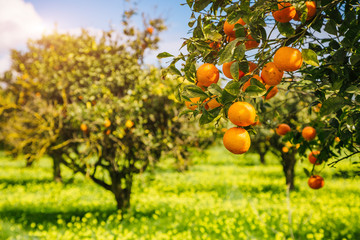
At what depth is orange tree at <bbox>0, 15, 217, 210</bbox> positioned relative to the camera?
4.91m

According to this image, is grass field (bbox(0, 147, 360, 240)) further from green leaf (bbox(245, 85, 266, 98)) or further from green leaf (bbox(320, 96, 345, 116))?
green leaf (bbox(245, 85, 266, 98))

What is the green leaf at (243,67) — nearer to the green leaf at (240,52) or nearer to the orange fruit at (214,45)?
the green leaf at (240,52)

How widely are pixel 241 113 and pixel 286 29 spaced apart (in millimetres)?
472

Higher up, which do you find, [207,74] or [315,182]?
[207,74]

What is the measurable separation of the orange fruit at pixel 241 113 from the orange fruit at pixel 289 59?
267 millimetres

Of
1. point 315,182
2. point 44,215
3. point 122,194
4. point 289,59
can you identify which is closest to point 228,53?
point 289,59

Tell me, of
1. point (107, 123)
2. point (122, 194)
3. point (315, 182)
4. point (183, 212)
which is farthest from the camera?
point (183, 212)

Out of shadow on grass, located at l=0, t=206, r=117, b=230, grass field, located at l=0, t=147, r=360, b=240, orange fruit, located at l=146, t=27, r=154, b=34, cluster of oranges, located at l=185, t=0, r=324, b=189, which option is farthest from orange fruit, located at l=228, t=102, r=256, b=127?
shadow on grass, located at l=0, t=206, r=117, b=230

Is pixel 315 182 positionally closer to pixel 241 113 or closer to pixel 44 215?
pixel 241 113

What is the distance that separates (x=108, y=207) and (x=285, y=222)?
451 centimetres

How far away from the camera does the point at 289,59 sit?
1.13 meters

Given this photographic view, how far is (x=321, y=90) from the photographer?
1.65m

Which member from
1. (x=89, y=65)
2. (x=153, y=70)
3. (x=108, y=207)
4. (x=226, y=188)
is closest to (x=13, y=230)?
(x=108, y=207)

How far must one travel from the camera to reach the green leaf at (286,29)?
119 cm
